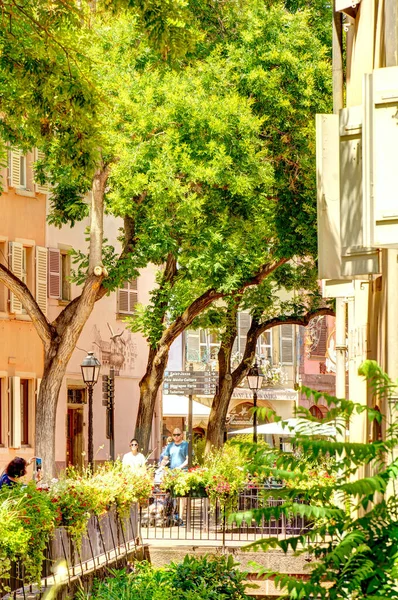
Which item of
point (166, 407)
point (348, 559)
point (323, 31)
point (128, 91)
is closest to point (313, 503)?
point (348, 559)

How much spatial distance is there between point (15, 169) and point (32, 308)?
976 centimetres

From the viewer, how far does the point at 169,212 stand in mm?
31781

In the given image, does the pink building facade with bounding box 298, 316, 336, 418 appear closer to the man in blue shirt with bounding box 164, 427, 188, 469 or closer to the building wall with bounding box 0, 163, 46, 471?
the building wall with bounding box 0, 163, 46, 471

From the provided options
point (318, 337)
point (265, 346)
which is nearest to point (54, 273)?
point (265, 346)

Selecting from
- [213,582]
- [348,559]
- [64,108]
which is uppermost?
[64,108]

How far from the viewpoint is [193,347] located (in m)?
64.4

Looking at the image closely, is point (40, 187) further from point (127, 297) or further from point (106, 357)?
point (127, 297)

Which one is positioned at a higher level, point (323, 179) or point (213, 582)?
point (323, 179)

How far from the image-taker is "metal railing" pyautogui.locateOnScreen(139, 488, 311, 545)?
25.6 metres

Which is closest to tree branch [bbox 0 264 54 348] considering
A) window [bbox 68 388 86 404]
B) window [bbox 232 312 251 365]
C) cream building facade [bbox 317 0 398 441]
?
cream building facade [bbox 317 0 398 441]

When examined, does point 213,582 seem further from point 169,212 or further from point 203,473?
point 169,212

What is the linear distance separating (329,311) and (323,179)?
29269 mm

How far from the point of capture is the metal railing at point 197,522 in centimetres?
2558

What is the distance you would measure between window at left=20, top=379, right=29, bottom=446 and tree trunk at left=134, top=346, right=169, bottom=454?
550 centimetres
